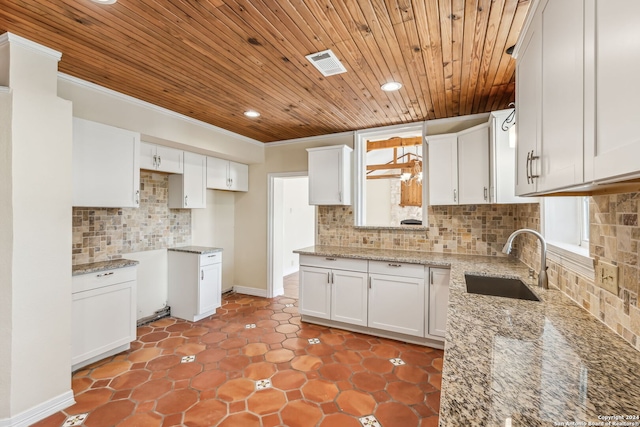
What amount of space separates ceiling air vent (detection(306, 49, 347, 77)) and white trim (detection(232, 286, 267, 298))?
11.2 ft

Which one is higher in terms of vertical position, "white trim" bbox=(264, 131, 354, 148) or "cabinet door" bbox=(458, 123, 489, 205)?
"white trim" bbox=(264, 131, 354, 148)

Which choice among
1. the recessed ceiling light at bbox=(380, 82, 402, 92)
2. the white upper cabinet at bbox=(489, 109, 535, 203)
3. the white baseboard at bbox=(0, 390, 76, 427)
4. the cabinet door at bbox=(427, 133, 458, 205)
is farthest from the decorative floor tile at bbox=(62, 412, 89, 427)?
the white upper cabinet at bbox=(489, 109, 535, 203)

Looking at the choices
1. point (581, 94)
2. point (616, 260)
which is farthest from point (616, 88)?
point (616, 260)

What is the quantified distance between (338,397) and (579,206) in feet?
7.00

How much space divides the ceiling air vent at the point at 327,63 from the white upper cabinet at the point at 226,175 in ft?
7.86

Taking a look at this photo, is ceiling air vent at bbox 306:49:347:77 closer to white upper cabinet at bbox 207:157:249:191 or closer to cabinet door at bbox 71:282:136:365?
white upper cabinet at bbox 207:157:249:191

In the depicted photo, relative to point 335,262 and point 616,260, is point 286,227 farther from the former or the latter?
point 616,260

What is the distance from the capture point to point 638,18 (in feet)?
1.86

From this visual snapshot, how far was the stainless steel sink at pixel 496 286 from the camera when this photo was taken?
2.10 meters

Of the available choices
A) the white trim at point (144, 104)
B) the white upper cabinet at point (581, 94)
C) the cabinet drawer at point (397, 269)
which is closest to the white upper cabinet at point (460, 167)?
the cabinet drawer at point (397, 269)

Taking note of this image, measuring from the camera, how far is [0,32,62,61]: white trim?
1846mm

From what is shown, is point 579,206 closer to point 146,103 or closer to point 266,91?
point 266,91

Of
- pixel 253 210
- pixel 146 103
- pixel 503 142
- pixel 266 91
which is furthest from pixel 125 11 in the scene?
pixel 253 210

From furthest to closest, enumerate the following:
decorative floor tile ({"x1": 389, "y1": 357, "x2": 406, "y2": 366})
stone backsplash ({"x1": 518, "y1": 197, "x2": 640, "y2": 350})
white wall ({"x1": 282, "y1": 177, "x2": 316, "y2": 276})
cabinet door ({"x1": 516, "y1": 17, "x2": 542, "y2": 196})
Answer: white wall ({"x1": 282, "y1": 177, "x2": 316, "y2": 276}) < decorative floor tile ({"x1": 389, "y1": 357, "x2": 406, "y2": 366}) < cabinet door ({"x1": 516, "y1": 17, "x2": 542, "y2": 196}) < stone backsplash ({"x1": 518, "y1": 197, "x2": 640, "y2": 350})
